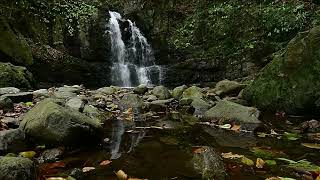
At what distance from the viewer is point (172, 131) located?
602cm

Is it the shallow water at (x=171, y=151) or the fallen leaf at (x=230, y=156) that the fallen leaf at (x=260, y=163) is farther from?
the fallen leaf at (x=230, y=156)

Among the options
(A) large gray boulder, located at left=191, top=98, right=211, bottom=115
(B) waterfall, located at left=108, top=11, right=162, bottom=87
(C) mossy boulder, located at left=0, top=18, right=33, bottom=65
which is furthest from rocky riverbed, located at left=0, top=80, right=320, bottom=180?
(B) waterfall, located at left=108, top=11, right=162, bottom=87

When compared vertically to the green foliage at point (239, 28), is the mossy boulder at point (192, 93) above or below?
below

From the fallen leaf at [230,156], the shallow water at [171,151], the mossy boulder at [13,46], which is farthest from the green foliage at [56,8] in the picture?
the fallen leaf at [230,156]

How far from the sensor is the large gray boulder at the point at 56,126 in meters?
4.43

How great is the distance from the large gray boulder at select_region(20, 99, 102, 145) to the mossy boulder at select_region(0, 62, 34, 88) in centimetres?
648

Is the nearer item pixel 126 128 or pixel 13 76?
pixel 126 128

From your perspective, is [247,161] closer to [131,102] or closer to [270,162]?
[270,162]

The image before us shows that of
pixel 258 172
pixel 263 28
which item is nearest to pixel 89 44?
pixel 263 28

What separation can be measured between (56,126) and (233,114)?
3.36 m

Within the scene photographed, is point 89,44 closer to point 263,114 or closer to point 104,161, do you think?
point 263,114

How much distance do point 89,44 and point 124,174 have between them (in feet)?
48.6

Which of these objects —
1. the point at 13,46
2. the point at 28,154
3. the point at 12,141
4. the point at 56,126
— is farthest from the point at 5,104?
the point at 13,46

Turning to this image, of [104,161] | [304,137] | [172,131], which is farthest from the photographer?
[172,131]
